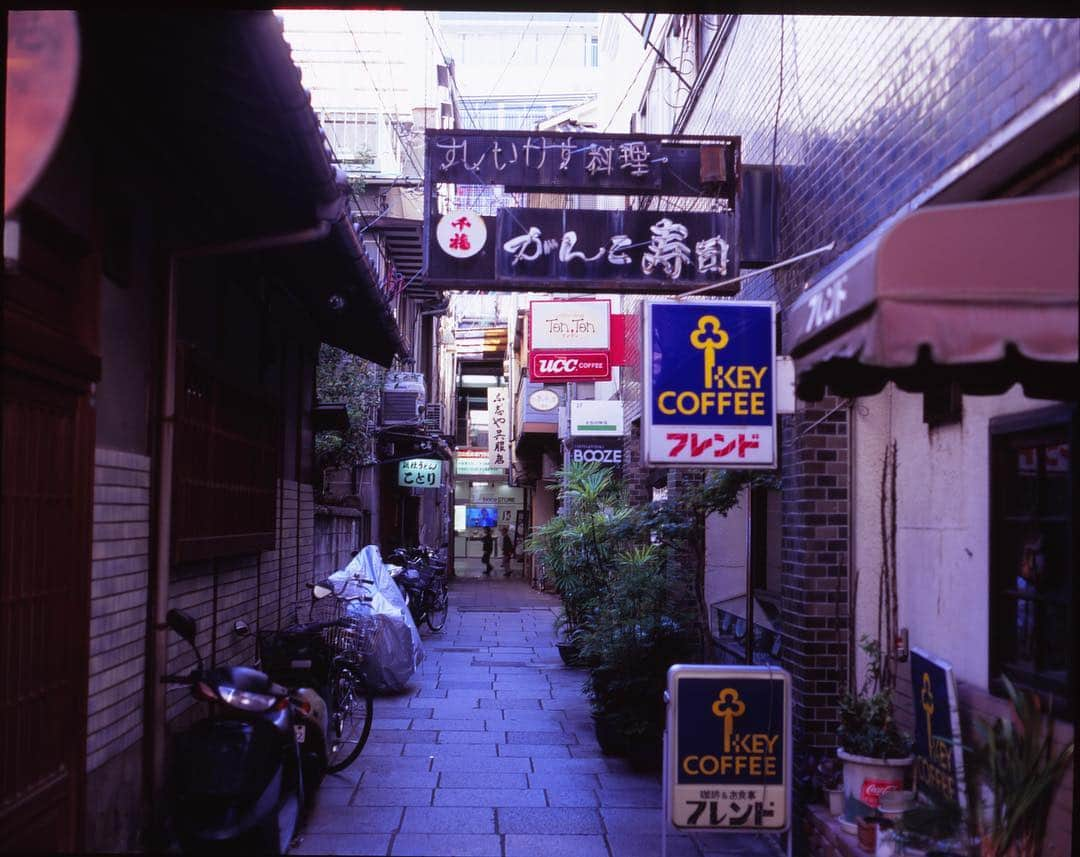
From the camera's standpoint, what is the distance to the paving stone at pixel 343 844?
6715 millimetres

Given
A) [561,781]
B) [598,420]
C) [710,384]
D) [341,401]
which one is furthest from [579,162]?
[598,420]

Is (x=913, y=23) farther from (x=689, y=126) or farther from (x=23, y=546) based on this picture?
(x=689, y=126)

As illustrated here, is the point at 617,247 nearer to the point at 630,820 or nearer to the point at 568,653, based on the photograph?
the point at 630,820

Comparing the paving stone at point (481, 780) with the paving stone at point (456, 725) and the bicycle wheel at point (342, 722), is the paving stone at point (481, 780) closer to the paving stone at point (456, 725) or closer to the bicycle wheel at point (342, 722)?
the bicycle wheel at point (342, 722)

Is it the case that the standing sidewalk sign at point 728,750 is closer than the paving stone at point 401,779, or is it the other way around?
the standing sidewalk sign at point 728,750

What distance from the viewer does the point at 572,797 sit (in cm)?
814

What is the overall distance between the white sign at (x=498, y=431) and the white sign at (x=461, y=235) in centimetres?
3052

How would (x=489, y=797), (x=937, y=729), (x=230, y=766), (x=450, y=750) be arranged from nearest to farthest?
1. (x=230, y=766)
2. (x=937, y=729)
3. (x=489, y=797)
4. (x=450, y=750)

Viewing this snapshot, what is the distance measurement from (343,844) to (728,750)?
2.56 meters

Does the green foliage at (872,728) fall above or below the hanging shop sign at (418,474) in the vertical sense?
below

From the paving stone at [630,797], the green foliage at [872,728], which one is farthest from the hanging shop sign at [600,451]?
the green foliage at [872,728]

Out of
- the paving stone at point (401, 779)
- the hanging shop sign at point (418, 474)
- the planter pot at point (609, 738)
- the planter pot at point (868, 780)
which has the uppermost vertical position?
the hanging shop sign at point (418, 474)

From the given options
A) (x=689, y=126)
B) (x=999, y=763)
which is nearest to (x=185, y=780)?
(x=999, y=763)

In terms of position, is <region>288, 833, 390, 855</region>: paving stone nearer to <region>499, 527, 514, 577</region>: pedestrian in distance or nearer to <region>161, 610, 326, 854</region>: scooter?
<region>161, 610, 326, 854</region>: scooter
